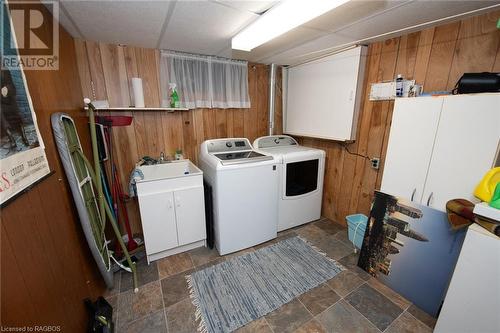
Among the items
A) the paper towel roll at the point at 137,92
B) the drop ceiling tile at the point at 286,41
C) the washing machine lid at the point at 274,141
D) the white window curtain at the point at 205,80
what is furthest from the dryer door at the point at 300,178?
the paper towel roll at the point at 137,92

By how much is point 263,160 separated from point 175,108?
1178 mm

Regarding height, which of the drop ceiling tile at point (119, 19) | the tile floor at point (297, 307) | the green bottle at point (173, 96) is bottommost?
the tile floor at point (297, 307)

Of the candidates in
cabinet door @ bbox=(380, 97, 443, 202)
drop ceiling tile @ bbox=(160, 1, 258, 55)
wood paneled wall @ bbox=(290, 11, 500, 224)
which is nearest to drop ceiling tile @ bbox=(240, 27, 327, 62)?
drop ceiling tile @ bbox=(160, 1, 258, 55)

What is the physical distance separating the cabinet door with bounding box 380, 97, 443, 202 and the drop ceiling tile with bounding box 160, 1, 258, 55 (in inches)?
56.0

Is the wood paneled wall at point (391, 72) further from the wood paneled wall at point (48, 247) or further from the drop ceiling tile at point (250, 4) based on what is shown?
the wood paneled wall at point (48, 247)

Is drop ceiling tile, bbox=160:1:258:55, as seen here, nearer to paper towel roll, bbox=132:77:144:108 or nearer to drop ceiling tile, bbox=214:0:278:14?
drop ceiling tile, bbox=214:0:278:14

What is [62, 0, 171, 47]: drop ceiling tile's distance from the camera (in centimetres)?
136

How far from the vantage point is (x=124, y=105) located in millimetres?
2266

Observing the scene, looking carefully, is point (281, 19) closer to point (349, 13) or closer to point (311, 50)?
point (349, 13)

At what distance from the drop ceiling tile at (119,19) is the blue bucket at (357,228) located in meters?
2.54

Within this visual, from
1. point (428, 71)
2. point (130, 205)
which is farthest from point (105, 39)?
point (428, 71)

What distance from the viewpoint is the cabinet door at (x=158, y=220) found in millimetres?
1987

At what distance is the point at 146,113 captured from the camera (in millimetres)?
2395

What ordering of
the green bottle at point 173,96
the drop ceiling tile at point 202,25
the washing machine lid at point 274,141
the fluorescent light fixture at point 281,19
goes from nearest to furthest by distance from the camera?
the fluorescent light fixture at point 281,19 < the drop ceiling tile at point 202,25 < the green bottle at point 173,96 < the washing machine lid at point 274,141
